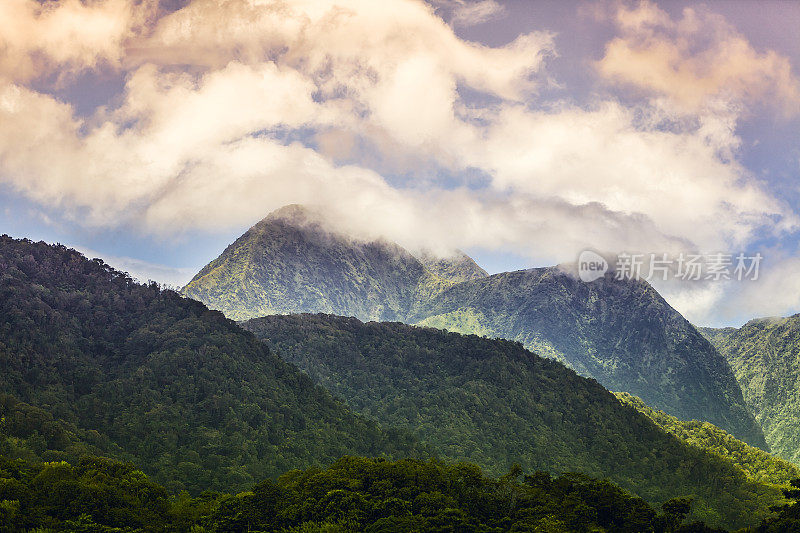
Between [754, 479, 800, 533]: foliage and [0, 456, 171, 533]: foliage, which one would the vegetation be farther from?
[754, 479, 800, 533]: foliage

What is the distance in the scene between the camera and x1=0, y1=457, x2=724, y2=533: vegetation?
104m

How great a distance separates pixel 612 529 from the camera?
110m

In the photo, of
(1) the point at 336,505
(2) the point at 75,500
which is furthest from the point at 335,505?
(2) the point at 75,500

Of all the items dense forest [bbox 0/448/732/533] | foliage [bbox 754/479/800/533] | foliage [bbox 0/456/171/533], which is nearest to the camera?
foliage [bbox 754/479/800/533]

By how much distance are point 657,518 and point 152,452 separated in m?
139

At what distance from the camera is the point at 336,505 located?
111 metres

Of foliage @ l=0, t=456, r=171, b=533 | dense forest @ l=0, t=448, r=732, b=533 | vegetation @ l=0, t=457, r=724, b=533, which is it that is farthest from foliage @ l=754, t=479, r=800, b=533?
foliage @ l=0, t=456, r=171, b=533

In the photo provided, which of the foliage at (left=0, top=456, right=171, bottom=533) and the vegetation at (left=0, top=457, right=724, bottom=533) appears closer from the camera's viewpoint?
the foliage at (left=0, top=456, right=171, bottom=533)

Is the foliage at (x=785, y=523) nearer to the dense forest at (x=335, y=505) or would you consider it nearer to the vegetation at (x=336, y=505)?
the dense forest at (x=335, y=505)

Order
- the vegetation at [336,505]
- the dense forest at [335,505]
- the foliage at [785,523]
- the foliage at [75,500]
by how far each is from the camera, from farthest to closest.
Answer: the vegetation at [336,505] → the dense forest at [335,505] → the foliage at [75,500] → the foliage at [785,523]

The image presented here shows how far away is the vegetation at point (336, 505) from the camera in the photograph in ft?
340

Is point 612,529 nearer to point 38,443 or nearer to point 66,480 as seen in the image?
point 66,480

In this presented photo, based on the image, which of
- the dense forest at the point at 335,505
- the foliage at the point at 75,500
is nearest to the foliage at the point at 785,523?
the dense forest at the point at 335,505

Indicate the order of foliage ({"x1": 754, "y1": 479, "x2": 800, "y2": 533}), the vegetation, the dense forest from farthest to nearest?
the vegetation
the dense forest
foliage ({"x1": 754, "y1": 479, "x2": 800, "y2": 533})
